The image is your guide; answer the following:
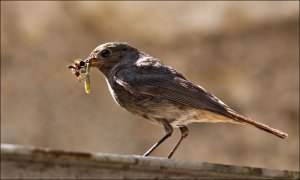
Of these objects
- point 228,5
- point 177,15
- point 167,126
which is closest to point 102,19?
point 177,15

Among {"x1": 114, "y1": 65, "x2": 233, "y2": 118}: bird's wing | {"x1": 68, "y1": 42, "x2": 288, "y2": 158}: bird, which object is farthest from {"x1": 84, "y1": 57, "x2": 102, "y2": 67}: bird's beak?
{"x1": 114, "y1": 65, "x2": 233, "y2": 118}: bird's wing

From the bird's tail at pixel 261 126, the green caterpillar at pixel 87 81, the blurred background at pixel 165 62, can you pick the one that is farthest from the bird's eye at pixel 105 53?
the blurred background at pixel 165 62

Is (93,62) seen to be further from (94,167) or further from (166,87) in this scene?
(94,167)

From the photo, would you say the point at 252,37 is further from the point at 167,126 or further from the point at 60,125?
the point at 167,126

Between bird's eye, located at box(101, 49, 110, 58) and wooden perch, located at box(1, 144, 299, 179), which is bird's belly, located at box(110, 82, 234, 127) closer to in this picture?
bird's eye, located at box(101, 49, 110, 58)

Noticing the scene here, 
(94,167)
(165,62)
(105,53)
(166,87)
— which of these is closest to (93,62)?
(105,53)
